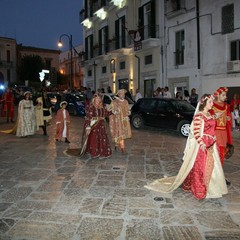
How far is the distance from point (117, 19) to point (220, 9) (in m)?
11.5

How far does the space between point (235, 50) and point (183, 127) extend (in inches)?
271

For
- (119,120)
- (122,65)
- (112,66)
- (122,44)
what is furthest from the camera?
(112,66)

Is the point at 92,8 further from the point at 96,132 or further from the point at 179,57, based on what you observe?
the point at 96,132

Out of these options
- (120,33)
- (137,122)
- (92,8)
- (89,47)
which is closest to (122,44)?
(120,33)

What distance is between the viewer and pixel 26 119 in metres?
12.7

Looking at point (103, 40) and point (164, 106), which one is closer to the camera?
point (164, 106)

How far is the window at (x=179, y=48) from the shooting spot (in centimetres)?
2118

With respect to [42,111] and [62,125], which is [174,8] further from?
[62,125]

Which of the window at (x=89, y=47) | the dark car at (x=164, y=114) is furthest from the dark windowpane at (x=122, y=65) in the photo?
the dark car at (x=164, y=114)

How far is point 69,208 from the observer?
520 centimetres

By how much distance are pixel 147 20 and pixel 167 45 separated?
3.23 metres

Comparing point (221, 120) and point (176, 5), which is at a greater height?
point (176, 5)

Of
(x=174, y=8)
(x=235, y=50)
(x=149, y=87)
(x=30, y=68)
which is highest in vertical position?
(x=174, y=8)

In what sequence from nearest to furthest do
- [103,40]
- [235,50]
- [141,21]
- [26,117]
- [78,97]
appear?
[26,117] → [235,50] → [78,97] → [141,21] → [103,40]
